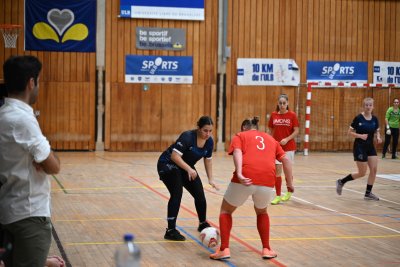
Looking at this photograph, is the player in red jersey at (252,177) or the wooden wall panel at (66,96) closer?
the player in red jersey at (252,177)

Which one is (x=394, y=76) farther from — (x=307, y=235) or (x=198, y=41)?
(x=307, y=235)

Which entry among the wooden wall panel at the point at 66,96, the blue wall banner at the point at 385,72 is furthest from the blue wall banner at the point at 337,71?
the wooden wall panel at the point at 66,96

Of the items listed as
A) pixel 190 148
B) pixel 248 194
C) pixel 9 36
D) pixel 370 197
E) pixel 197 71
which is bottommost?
pixel 370 197

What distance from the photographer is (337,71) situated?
2478cm

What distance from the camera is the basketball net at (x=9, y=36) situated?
67.3 ft

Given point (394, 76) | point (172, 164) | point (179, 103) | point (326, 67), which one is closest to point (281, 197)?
point (172, 164)

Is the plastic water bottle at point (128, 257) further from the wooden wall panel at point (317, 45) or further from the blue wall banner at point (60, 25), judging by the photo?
the wooden wall panel at point (317, 45)

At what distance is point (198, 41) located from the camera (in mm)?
23484

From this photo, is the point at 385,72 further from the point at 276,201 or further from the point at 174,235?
the point at 174,235

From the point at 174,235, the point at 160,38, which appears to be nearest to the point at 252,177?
the point at 174,235

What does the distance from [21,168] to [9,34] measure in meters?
17.8

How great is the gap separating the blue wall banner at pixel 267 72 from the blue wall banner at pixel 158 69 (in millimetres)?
1933

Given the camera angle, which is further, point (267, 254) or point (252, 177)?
point (267, 254)

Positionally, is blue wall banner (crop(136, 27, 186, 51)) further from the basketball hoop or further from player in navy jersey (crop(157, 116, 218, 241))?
player in navy jersey (crop(157, 116, 218, 241))
